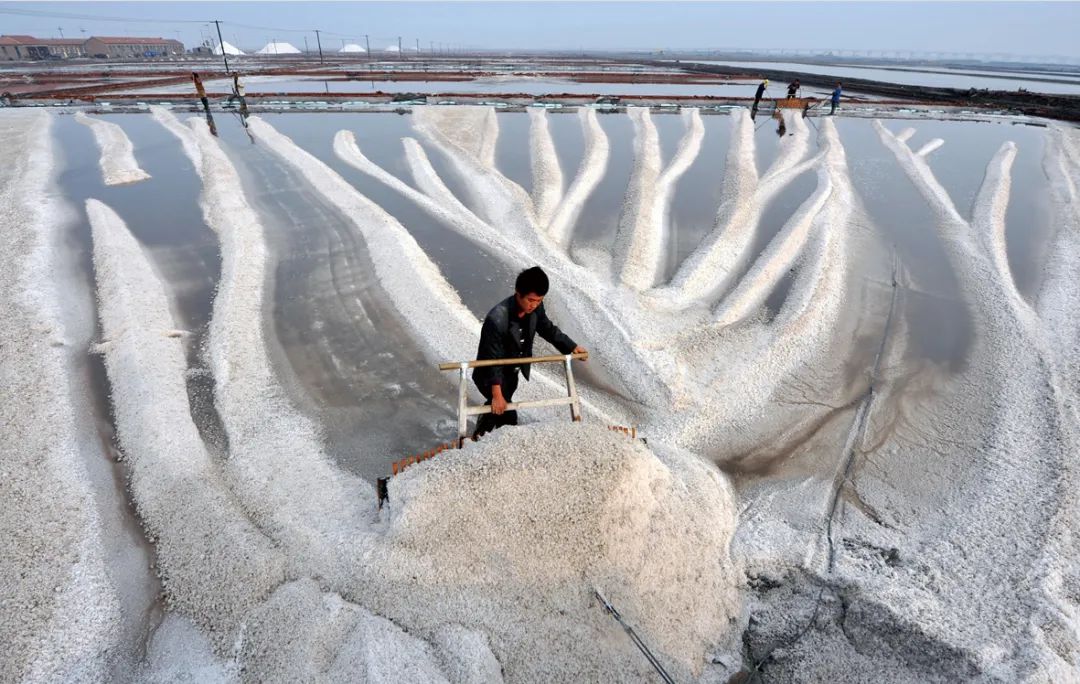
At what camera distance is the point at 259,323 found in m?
7.29

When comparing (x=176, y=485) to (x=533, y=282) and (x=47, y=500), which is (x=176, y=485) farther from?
(x=533, y=282)

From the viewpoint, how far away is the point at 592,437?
13.5 ft

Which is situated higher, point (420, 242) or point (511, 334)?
point (511, 334)

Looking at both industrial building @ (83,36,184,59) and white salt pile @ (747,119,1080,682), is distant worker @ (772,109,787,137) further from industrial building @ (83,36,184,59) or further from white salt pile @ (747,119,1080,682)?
industrial building @ (83,36,184,59)

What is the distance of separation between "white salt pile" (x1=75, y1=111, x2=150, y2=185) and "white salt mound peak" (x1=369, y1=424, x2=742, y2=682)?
47.7 ft

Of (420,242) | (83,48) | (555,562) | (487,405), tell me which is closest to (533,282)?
(487,405)

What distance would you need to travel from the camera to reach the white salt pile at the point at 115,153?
13562mm

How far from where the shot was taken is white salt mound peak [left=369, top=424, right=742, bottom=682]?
3420 millimetres

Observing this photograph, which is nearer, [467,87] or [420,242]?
[420,242]

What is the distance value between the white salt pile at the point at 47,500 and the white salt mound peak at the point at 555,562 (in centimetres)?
202

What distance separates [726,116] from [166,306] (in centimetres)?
2382

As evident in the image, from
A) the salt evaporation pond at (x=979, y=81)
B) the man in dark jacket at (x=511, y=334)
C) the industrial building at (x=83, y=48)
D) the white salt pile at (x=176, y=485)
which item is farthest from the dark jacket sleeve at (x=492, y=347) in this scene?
the industrial building at (x=83, y=48)

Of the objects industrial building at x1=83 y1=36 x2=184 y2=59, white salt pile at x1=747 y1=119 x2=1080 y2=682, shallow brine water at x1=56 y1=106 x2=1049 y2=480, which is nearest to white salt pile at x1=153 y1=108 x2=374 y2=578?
shallow brine water at x1=56 y1=106 x2=1049 y2=480

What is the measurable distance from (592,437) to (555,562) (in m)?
0.97
